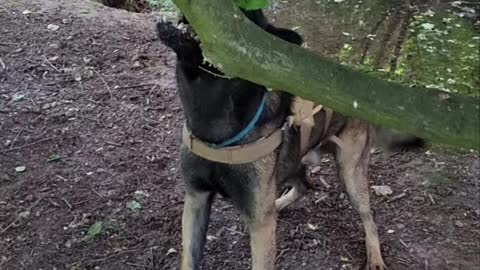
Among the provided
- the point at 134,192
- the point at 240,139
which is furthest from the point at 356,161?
the point at 134,192

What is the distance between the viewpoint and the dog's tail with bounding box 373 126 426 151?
3885 mm

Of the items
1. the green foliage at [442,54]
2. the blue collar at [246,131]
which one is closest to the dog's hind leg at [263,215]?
the blue collar at [246,131]

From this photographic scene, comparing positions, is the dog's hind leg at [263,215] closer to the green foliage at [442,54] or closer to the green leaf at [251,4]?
the green leaf at [251,4]

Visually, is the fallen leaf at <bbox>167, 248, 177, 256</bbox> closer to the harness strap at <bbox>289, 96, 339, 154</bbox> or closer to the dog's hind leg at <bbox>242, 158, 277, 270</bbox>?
the dog's hind leg at <bbox>242, 158, 277, 270</bbox>

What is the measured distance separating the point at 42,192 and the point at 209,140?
160 cm

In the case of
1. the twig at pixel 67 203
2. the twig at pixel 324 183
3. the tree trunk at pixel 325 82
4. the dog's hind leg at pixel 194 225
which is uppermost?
the tree trunk at pixel 325 82

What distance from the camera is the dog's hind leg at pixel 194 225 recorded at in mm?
3412

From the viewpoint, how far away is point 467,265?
3904 millimetres

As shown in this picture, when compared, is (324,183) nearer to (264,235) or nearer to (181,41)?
(264,235)

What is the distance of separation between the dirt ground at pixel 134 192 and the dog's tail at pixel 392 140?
0.50 meters

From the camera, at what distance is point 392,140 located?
3957 millimetres

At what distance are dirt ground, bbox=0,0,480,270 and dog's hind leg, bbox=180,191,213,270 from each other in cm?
39

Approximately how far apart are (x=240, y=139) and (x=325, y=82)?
4.38ft

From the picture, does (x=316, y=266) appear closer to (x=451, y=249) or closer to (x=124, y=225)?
(x=451, y=249)
